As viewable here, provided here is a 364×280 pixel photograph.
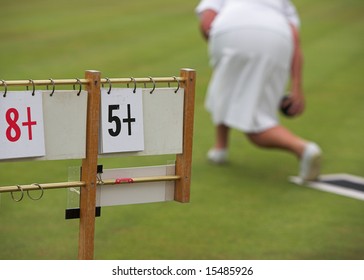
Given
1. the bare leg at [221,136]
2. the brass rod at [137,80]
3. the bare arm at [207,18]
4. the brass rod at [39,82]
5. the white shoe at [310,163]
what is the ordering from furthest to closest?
the bare leg at [221,136]
the bare arm at [207,18]
the white shoe at [310,163]
the brass rod at [137,80]
the brass rod at [39,82]

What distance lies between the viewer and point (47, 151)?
4758mm

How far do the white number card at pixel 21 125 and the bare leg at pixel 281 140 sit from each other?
14.3 feet

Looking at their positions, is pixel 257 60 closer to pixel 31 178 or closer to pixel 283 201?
pixel 283 201

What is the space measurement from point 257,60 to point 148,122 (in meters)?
3.94

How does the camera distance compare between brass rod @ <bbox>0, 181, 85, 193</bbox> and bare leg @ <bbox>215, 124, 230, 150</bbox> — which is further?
bare leg @ <bbox>215, 124, 230, 150</bbox>

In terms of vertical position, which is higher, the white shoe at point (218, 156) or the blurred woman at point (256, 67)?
the blurred woman at point (256, 67)

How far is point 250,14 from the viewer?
8.91 metres

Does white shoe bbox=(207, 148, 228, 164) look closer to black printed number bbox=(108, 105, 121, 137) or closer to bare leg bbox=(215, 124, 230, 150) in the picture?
bare leg bbox=(215, 124, 230, 150)

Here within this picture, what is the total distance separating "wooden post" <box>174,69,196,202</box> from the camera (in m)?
5.06

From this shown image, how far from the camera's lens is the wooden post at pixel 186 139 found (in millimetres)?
5062

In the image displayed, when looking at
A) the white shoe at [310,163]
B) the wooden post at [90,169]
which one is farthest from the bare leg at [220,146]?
the wooden post at [90,169]

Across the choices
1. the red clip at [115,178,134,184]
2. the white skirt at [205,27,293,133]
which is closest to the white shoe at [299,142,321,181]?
the white skirt at [205,27,293,133]

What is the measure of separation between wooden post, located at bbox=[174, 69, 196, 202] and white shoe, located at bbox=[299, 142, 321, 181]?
144 inches

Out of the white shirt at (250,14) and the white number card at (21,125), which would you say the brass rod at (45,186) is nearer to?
the white number card at (21,125)
